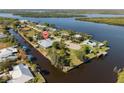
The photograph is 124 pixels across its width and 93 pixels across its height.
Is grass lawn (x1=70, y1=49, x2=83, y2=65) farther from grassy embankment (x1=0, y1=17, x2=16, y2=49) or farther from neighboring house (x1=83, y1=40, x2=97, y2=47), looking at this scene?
grassy embankment (x1=0, y1=17, x2=16, y2=49)

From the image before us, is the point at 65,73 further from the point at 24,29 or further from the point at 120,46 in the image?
the point at 24,29

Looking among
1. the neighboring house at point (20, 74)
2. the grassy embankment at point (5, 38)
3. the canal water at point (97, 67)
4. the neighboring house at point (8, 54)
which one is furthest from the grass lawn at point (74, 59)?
the grassy embankment at point (5, 38)

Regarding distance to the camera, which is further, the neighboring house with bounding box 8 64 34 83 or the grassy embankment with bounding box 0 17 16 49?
the grassy embankment with bounding box 0 17 16 49

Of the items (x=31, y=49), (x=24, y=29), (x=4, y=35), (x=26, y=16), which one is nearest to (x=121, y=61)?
(x=31, y=49)

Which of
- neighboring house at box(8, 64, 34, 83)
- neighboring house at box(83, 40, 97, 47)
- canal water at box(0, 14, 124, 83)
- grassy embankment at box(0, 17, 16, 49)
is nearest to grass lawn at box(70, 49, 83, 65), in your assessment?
canal water at box(0, 14, 124, 83)

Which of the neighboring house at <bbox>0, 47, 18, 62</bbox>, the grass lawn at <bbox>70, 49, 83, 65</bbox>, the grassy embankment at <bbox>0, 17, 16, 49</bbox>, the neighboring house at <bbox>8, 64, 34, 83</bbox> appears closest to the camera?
the neighboring house at <bbox>8, 64, 34, 83</bbox>

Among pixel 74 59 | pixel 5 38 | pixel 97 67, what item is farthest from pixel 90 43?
pixel 5 38

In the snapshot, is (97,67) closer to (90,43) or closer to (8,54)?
(90,43)

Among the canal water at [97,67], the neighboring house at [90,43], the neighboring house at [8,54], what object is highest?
the neighboring house at [90,43]

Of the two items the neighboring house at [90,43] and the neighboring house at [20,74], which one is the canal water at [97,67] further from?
the neighboring house at [90,43]
